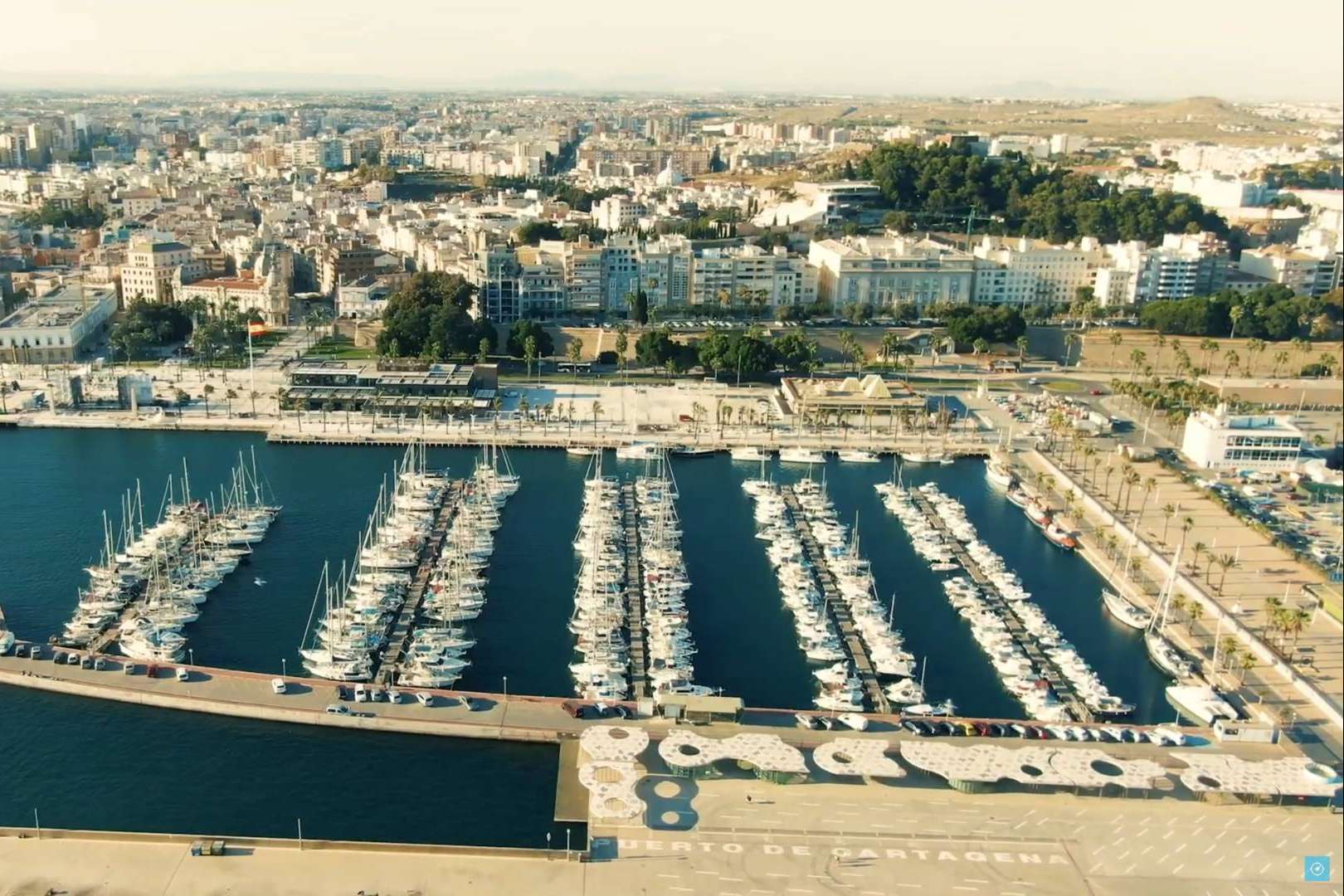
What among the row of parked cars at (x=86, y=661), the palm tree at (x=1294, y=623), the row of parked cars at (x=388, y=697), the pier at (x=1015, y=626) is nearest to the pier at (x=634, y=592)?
the row of parked cars at (x=388, y=697)

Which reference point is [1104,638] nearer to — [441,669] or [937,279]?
[441,669]

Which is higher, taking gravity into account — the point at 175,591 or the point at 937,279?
the point at 937,279

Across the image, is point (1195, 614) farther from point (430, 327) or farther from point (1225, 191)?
point (1225, 191)

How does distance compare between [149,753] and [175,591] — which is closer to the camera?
[149,753]

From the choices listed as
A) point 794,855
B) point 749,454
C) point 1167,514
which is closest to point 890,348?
point 749,454

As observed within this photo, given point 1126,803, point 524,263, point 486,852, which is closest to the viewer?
point 486,852

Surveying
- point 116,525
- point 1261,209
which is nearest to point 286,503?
point 116,525

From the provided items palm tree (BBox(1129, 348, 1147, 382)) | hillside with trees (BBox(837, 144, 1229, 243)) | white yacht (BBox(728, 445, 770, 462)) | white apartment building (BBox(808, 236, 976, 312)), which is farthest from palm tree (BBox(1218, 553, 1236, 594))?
hillside with trees (BBox(837, 144, 1229, 243))
